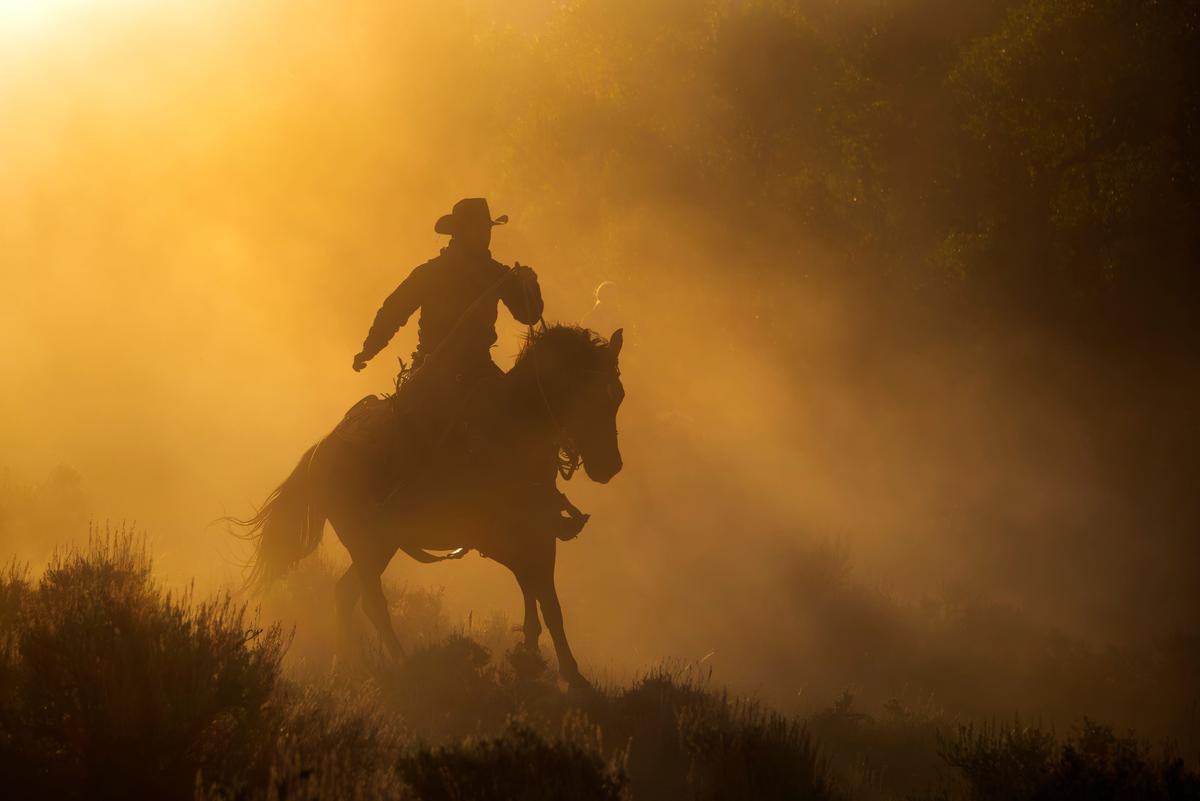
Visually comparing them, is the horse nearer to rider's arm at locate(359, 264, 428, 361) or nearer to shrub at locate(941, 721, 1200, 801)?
rider's arm at locate(359, 264, 428, 361)

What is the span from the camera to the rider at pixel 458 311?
35.4 feet

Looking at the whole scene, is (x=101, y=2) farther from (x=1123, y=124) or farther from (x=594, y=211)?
(x=1123, y=124)

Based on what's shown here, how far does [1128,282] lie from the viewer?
1694 centimetres

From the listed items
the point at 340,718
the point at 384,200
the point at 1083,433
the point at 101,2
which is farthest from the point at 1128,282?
the point at 101,2

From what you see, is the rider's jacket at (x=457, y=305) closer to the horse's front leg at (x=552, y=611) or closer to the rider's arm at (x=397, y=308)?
the rider's arm at (x=397, y=308)

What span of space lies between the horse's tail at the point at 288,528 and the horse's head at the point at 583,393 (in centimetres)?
252

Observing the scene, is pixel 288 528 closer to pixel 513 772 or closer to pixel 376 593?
pixel 376 593

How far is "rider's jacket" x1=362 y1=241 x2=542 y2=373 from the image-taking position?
10852 millimetres

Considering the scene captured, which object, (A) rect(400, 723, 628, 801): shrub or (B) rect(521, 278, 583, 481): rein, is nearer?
(A) rect(400, 723, 628, 801): shrub

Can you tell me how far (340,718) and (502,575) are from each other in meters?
14.0

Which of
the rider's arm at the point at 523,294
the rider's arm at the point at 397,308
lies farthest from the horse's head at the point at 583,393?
the rider's arm at the point at 397,308

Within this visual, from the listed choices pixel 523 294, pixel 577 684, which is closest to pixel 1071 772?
pixel 577 684

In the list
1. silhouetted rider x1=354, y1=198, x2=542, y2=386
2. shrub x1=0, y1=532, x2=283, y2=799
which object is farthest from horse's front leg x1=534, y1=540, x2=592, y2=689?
shrub x1=0, y1=532, x2=283, y2=799

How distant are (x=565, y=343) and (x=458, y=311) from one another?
97 cm
